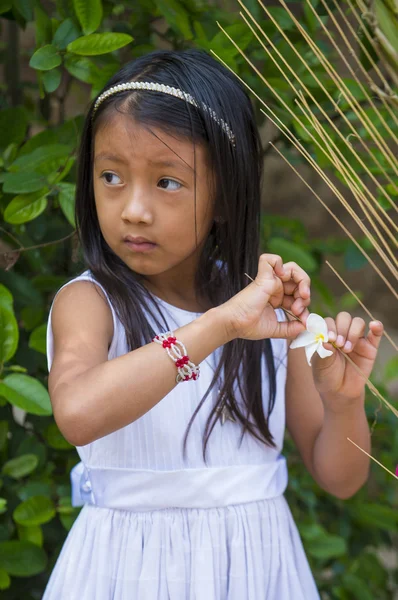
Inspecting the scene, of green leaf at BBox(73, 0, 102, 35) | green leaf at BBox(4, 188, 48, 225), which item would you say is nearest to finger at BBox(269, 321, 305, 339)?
green leaf at BBox(4, 188, 48, 225)

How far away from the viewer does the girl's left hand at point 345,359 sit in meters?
1.09

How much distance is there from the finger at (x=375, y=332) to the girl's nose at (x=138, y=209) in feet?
1.07

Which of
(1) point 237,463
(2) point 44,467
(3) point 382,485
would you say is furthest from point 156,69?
(3) point 382,485

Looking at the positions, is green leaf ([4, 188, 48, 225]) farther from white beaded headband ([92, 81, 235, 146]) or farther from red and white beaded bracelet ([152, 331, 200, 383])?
red and white beaded bracelet ([152, 331, 200, 383])

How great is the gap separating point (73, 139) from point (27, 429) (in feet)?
1.93

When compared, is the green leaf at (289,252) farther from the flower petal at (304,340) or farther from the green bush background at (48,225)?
the flower petal at (304,340)

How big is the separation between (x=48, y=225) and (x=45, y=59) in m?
0.40

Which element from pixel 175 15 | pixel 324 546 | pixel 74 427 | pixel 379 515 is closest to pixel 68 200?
pixel 175 15

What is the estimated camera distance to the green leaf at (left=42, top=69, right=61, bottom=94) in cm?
140

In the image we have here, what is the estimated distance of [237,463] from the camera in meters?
1.27

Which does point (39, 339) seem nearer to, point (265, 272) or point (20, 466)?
point (20, 466)

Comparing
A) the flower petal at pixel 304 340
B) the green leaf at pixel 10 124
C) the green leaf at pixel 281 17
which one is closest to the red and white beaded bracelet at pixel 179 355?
the flower petal at pixel 304 340

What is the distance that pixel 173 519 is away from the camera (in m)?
1.21

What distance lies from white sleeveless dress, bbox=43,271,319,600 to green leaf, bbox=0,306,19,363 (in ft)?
0.55
